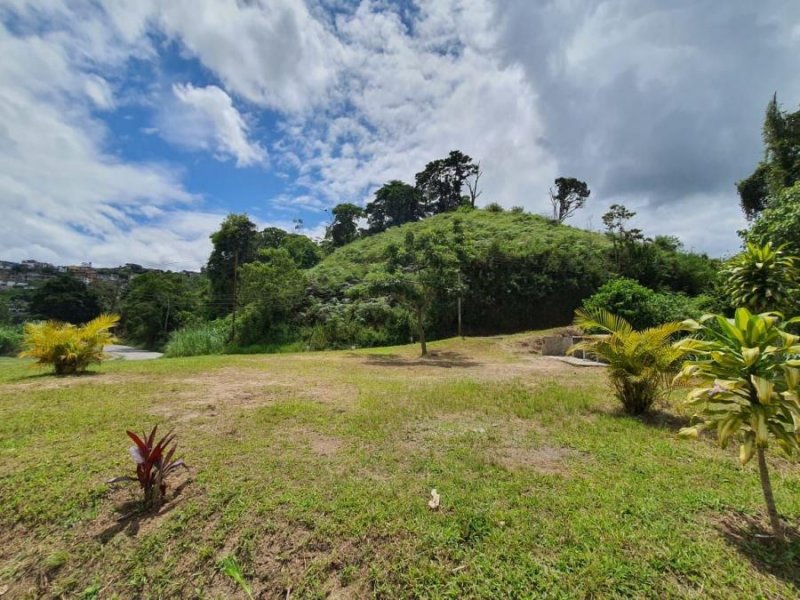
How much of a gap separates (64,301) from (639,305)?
4966 centimetres

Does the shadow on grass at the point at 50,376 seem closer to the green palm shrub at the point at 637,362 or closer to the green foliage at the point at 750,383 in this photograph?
the green palm shrub at the point at 637,362

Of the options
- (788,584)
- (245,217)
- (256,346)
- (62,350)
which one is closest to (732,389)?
(788,584)

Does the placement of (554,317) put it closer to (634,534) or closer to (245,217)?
(634,534)

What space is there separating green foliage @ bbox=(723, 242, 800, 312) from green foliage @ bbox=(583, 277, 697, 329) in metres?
6.37

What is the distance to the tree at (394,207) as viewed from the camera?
39.4 m

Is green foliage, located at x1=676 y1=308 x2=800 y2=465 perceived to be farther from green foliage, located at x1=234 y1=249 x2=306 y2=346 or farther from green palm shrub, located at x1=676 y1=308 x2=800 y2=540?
green foliage, located at x1=234 y1=249 x2=306 y2=346

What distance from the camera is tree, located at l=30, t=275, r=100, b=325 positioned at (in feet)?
116

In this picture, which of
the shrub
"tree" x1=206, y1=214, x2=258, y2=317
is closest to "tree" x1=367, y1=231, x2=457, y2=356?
the shrub

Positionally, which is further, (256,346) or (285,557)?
(256,346)

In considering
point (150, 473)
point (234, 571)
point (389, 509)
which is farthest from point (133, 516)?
point (389, 509)

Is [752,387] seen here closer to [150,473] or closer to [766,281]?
[766,281]

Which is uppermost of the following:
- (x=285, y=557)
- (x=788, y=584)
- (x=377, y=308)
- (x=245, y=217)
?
(x=245, y=217)

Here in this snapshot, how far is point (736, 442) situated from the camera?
3.90 metres

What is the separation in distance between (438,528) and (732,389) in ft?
7.10
